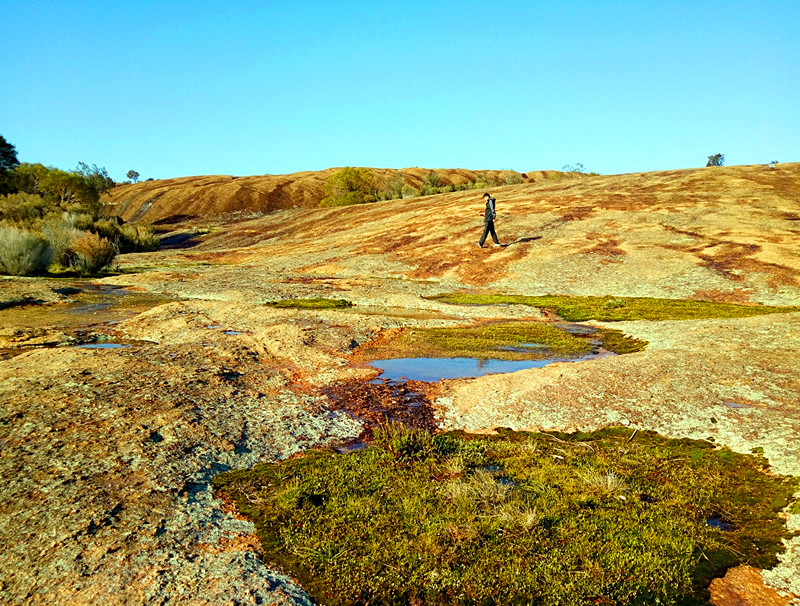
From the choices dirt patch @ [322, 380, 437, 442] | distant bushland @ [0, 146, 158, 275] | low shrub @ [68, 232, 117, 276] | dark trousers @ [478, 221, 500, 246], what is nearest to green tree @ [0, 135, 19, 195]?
distant bushland @ [0, 146, 158, 275]

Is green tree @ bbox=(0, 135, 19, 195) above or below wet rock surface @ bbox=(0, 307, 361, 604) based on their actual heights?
above

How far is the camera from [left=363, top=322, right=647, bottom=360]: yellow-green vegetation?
1568 cm

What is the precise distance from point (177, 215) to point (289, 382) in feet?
363

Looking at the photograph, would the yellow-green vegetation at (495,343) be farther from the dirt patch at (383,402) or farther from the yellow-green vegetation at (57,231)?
the yellow-green vegetation at (57,231)

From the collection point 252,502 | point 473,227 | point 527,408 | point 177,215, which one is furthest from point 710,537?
point 177,215

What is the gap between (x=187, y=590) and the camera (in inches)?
207

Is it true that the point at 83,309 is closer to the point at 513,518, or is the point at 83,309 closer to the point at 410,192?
the point at 513,518

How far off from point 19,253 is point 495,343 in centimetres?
3117

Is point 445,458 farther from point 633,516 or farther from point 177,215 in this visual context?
point 177,215

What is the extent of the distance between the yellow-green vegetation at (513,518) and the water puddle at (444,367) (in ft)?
14.0

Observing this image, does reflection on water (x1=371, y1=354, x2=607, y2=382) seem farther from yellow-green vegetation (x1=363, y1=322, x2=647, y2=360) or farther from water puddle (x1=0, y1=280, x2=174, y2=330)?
water puddle (x1=0, y1=280, x2=174, y2=330)

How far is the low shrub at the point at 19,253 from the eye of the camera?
1313 inches

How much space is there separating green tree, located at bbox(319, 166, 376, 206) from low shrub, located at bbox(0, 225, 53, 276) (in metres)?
62.6

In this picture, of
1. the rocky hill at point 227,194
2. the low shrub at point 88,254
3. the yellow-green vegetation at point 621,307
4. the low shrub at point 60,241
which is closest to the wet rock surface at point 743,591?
the yellow-green vegetation at point 621,307
